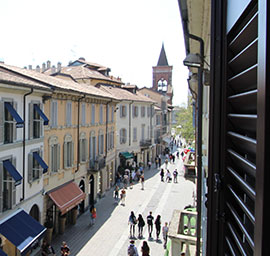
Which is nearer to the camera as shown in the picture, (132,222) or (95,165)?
(132,222)

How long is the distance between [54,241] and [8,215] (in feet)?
17.2

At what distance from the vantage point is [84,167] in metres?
24.8

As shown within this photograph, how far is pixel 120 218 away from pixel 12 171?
1063cm

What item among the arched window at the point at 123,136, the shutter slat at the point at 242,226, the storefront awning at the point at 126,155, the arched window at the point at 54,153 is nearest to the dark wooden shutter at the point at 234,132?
the shutter slat at the point at 242,226

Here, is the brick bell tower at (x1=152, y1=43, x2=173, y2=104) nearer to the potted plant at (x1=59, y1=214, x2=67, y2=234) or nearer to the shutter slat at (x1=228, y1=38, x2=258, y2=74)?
the potted plant at (x1=59, y1=214, x2=67, y2=234)

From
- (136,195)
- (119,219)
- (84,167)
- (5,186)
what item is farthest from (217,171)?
(136,195)

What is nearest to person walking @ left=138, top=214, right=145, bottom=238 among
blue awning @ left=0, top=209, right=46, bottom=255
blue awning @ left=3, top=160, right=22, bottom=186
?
blue awning @ left=0, top=209, right=46, bottom=255

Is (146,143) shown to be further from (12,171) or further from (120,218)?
(12,171)

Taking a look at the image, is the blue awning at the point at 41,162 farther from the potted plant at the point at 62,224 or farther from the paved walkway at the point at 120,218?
the potted plant at the point at 62,224

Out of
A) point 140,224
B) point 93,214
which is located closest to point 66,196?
point 93,214

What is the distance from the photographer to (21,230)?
1405 cm

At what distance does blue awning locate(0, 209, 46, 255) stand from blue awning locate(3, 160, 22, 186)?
1813mm

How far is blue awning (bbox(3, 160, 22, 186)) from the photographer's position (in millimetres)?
13516

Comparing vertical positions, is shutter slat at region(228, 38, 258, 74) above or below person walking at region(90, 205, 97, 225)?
above
